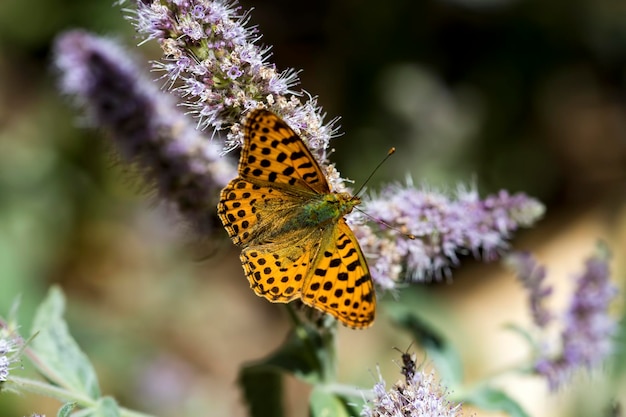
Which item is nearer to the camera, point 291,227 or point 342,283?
point 342,283

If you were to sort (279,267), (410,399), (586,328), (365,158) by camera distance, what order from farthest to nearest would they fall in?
1. (365,158)
2. (586,328)
3. (279,267)
4. (410,399)

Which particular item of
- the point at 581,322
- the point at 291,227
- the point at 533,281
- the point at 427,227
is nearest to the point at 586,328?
the point at 581,322

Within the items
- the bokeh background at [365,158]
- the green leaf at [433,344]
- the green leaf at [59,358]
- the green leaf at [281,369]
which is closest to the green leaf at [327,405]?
the green leaf at [281,369]

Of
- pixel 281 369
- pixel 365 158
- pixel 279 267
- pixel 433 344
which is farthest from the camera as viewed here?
pixel 365 158

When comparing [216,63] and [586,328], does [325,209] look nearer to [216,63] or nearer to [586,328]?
[216,63]

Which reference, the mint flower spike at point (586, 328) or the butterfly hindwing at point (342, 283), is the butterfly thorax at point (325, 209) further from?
the mint flower spike at point (586, 328)

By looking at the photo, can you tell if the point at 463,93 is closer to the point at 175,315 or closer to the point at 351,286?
the point at 175,315

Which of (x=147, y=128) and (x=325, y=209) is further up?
(x=147, y=128)
